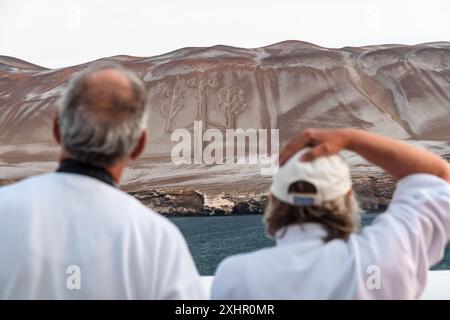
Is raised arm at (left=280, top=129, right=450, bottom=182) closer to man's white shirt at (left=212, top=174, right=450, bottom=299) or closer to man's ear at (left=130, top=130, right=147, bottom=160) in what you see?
man's white shirt at (left=212, top=174, right=450, bottom=299)

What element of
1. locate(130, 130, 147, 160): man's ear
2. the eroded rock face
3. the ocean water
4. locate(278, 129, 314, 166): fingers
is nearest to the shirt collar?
locate(278, 129, 314, 166): fingers

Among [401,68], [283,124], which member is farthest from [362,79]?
[283,124]

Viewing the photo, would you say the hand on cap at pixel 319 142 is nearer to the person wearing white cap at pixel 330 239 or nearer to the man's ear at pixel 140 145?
the person wearing white cap at pixel 330 239

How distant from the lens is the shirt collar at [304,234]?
96 centimetres

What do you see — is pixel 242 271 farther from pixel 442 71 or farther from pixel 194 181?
pixel 442 71

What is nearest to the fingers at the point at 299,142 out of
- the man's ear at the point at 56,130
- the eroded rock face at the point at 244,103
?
the man's ear at the point at 56,130

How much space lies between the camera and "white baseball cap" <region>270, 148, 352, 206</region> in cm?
95

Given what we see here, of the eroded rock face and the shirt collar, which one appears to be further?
the eroded rock face

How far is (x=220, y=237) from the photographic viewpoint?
29562 millimetres

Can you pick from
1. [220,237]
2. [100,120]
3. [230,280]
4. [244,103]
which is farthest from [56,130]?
[244,103]

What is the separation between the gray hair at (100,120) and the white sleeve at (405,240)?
36 cm

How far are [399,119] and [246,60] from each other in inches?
333

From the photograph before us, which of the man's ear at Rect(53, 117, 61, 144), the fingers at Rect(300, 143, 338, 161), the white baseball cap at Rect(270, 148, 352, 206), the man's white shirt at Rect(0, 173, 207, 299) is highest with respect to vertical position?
the man's ear at Rect(53, 117, 61, 144)

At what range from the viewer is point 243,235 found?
96.3 ft
